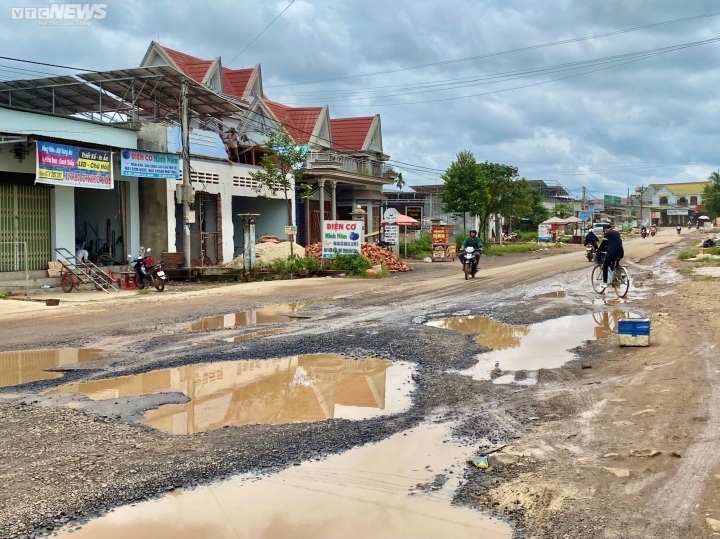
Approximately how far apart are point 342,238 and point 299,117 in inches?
777

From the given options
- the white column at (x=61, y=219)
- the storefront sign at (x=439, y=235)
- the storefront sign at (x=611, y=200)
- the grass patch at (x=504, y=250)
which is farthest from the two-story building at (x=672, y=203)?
the white column at (x=61, y=219)

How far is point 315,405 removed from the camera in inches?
278

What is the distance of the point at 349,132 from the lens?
4741cm

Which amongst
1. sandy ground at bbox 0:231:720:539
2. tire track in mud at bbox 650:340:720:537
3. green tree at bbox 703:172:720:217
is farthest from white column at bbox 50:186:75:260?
green tree at bbox 703:172:720:217

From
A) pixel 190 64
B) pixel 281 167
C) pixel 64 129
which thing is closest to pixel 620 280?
pixel 64 129

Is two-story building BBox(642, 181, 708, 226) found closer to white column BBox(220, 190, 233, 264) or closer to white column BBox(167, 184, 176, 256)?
white column BBox(220, 190, 233, 264)

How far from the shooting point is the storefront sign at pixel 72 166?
18969mm

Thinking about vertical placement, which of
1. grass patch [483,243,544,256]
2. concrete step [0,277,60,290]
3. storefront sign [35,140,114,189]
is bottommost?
concrete step [0,277,60,290]

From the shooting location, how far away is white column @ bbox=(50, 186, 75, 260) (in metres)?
20.9

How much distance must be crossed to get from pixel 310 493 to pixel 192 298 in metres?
13.4

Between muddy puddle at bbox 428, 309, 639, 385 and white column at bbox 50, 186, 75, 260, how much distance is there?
1359 centimetres

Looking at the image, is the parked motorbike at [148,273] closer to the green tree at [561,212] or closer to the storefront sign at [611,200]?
the green tree at [561,212]

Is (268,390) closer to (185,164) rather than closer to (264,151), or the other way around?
(185,164)

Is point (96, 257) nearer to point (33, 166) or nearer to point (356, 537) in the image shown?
point (33, 166)
